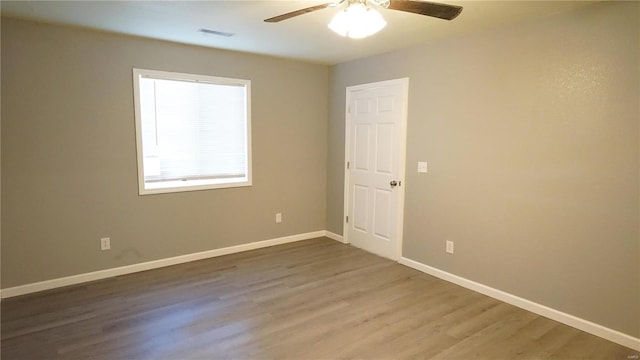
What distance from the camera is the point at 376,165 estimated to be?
4430mm

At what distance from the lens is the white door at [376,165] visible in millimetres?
4121

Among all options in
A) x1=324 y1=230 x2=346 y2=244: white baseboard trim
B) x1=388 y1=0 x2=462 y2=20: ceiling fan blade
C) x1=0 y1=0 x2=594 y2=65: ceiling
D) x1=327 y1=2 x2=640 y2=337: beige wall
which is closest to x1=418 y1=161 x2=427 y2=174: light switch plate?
x1=327 y1=2 x2=640 y2=337: beige wall

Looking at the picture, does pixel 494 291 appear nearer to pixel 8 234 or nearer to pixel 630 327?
pixel 630 327

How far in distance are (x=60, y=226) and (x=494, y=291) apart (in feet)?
13.2

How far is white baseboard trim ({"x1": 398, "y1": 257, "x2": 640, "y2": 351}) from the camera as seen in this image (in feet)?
8.50

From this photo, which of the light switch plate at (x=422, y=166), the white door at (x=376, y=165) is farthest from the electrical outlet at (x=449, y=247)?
the light switch plate at (x=422, y=166)

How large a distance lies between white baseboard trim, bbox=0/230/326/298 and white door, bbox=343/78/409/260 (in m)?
0.90

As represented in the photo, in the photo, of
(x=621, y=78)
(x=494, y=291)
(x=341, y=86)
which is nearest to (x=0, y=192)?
(x=341, y=86)

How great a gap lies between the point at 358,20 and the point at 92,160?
2.91 meters

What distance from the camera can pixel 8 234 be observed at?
3.21m

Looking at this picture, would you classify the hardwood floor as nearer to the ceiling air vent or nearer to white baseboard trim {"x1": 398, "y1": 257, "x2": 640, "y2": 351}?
white baseboard trim {"x1": 398, "y1": 257, "x2": 640, "y2": 351}

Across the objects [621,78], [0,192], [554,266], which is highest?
[621,78]

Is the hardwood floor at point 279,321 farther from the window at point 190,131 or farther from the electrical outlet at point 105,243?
the window at point 190,131

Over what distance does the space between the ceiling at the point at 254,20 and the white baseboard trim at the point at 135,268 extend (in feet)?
7.60
